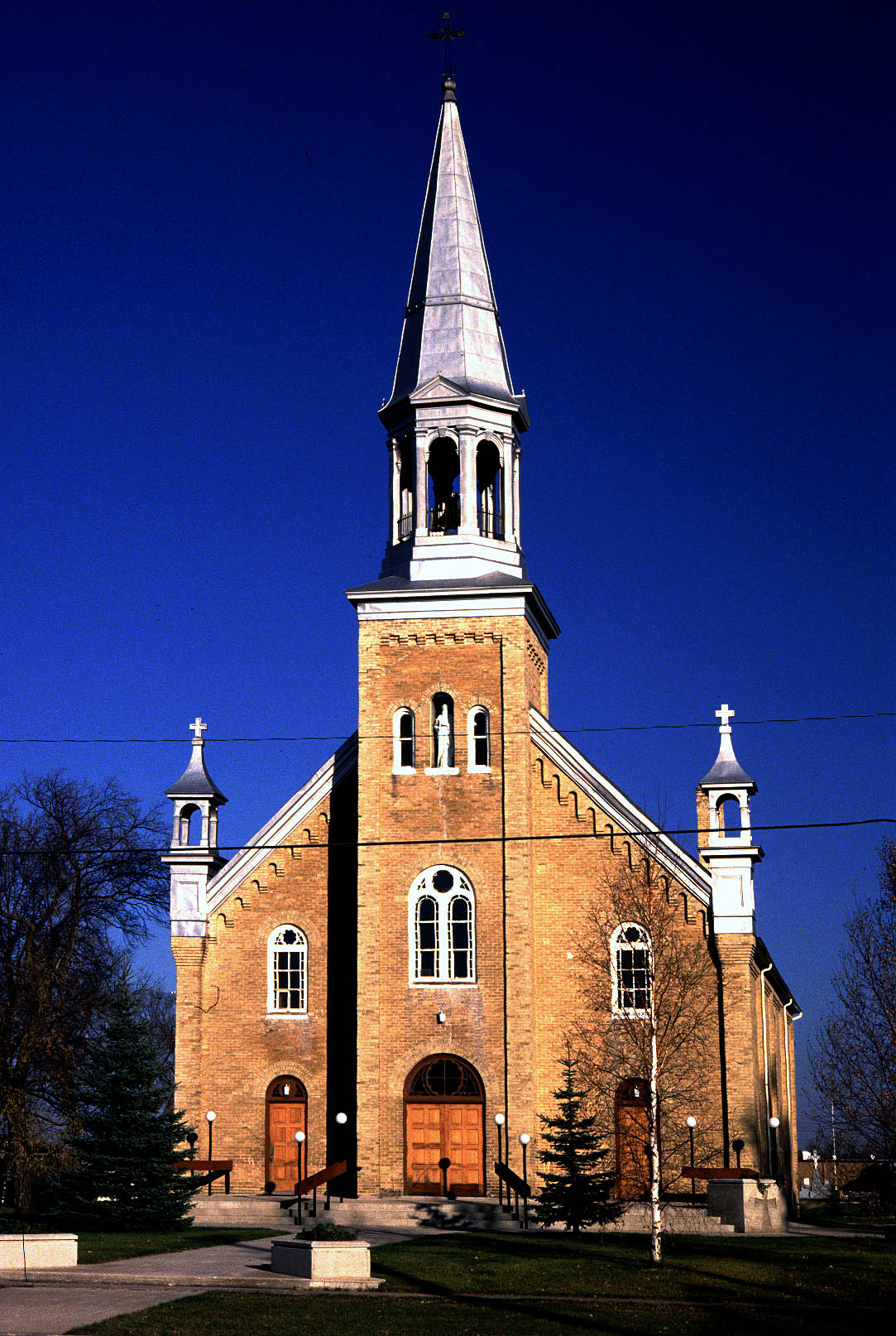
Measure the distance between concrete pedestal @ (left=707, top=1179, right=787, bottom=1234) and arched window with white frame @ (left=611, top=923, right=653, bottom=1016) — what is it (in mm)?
4663

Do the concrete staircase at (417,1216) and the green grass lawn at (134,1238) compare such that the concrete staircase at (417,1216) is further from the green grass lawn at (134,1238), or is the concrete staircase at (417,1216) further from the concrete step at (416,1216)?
the green grass lawn at (134,1238)

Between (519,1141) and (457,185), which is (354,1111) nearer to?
(519,1141)

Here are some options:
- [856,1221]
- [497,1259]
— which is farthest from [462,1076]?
[856,1221]

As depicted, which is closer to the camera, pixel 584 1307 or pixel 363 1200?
pixel 584 1307

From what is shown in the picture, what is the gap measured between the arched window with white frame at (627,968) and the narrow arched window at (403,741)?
6178mm

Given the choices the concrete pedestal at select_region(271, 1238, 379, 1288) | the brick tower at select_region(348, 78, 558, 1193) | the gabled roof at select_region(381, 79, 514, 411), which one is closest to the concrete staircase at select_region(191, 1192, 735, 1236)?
the brick tower at select_region(348, 78, 558, 1193)

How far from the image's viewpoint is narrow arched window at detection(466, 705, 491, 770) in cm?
3941

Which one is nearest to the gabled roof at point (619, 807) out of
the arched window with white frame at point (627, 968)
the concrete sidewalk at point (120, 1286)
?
the arched window with white frame at point (627, 968)

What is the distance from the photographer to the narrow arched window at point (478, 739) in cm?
3941

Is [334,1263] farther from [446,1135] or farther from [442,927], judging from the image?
[442,927]

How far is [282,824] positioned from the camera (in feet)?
136

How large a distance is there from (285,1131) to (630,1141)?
320 inches

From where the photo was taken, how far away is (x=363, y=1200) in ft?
119

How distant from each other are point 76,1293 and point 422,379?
24.1 metres
